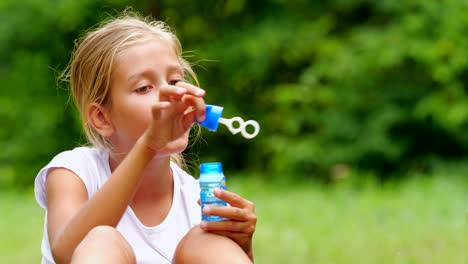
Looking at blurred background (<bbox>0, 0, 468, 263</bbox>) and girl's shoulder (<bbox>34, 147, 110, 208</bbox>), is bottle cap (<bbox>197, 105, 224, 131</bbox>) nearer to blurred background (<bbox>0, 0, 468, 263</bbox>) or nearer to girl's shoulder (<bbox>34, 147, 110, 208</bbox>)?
girl's shoulder (<bbox>34, 147, 110, 208</bbox>)

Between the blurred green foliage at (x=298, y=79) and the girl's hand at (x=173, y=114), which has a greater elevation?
the blurred green foliage at (x=298, y=79)

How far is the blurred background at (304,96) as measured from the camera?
21.1ft

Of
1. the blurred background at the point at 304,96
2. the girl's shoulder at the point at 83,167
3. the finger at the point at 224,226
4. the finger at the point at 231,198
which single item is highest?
the blurred background at the point at 304,96

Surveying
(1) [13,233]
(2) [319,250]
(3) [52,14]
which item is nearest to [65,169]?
(2) [319,250]

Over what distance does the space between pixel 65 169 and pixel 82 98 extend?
27 cm

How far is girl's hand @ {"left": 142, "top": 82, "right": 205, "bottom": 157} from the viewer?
218cm

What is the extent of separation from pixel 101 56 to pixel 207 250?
647 millimetres

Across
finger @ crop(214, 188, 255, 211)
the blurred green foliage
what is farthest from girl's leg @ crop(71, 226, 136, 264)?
the blurred green foliage

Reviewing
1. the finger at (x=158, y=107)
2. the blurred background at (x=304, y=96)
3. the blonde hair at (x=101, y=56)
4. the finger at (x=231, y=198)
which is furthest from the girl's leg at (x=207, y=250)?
the blurred background at (x=304, y=96)

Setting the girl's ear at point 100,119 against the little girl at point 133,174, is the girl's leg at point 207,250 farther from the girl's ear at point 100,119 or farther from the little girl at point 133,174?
the girl's ear at point 100,119

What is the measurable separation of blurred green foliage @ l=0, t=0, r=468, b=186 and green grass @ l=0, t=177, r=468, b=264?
1.12 m

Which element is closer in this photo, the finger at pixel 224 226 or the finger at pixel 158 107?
the finger at pixel 158 107

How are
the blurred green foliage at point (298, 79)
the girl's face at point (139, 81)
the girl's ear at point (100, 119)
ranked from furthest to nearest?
the blurred green foliage at point (298, 79), the girl's ear at point (100, 119), the girl's face at point (139, 81)

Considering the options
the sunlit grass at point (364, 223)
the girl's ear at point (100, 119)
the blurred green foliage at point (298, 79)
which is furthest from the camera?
the blurred green foliage at point (298, 79)
